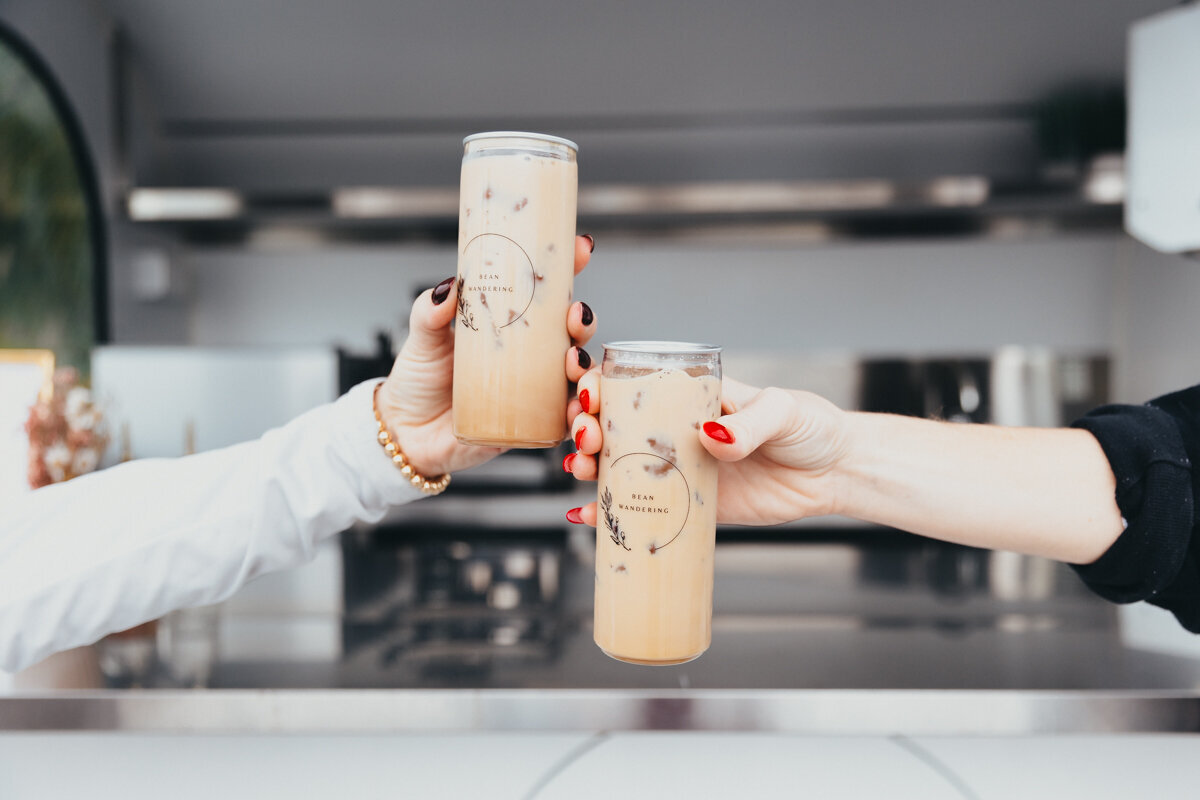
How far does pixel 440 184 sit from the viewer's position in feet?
7.88

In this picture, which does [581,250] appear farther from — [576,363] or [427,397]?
[427,397]

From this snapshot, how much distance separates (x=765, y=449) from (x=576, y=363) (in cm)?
27

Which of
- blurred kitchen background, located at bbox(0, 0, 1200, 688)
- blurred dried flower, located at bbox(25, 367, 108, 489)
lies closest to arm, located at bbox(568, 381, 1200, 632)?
blurred kitchen background, located at bbox(0, 0, 1200, 688)

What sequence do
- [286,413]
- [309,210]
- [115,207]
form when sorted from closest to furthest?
[309,210] < [286,413] < [115,207]

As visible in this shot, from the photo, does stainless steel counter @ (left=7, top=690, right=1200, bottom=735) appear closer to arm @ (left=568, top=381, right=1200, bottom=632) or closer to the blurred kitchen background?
arm @ (left=568, top=381, right=1200, bottom=632)

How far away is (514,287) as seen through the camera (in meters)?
0.68

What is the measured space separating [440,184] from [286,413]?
2.76 feet

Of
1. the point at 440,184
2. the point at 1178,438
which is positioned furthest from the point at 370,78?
the point at 1178,438

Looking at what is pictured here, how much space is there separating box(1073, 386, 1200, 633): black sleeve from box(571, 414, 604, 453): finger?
57cm

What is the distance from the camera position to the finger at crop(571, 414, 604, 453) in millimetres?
693

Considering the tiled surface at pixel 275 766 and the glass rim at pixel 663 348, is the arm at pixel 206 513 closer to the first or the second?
the glass rim at pixel 663 348

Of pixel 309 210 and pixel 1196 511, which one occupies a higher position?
pixel 309 210

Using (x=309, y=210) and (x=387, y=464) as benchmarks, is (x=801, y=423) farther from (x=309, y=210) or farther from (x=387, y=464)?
(x=309, y=210)

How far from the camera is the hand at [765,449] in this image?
2.28ft
